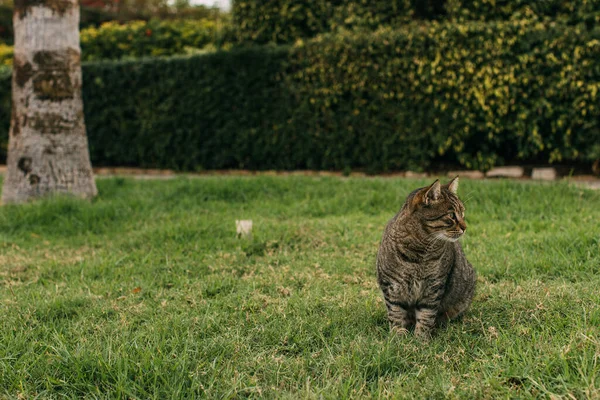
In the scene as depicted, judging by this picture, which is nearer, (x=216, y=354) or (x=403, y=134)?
(x=216, y=354)

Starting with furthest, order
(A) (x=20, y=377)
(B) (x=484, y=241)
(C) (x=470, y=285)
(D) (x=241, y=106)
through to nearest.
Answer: (D) (x=241, y=106) → (B) (x=484, y=241) → (C) (x=470, y=285) → (A) (x=20, y=377)

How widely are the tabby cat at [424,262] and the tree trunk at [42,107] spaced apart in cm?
504

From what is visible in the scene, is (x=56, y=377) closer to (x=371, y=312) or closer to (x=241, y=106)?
(x=371, y=312)

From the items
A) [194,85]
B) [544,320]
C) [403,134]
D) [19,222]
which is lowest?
[19,222]

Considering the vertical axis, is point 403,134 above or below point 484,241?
above

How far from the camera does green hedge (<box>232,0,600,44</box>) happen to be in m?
8.52

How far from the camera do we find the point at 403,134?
8914 millimetres

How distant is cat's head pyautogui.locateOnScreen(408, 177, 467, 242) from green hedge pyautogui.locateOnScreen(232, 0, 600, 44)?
6.57m

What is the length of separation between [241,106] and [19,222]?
16.5 feet

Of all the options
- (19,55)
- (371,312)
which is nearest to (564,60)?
(371,312)

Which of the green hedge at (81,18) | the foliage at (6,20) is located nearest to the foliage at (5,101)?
the green hedge at (81,18)

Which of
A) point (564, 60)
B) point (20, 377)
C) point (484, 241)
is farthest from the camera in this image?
point (564, 60)

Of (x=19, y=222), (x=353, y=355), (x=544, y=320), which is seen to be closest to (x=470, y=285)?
(x=544, y=320)

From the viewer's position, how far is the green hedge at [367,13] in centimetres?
852
